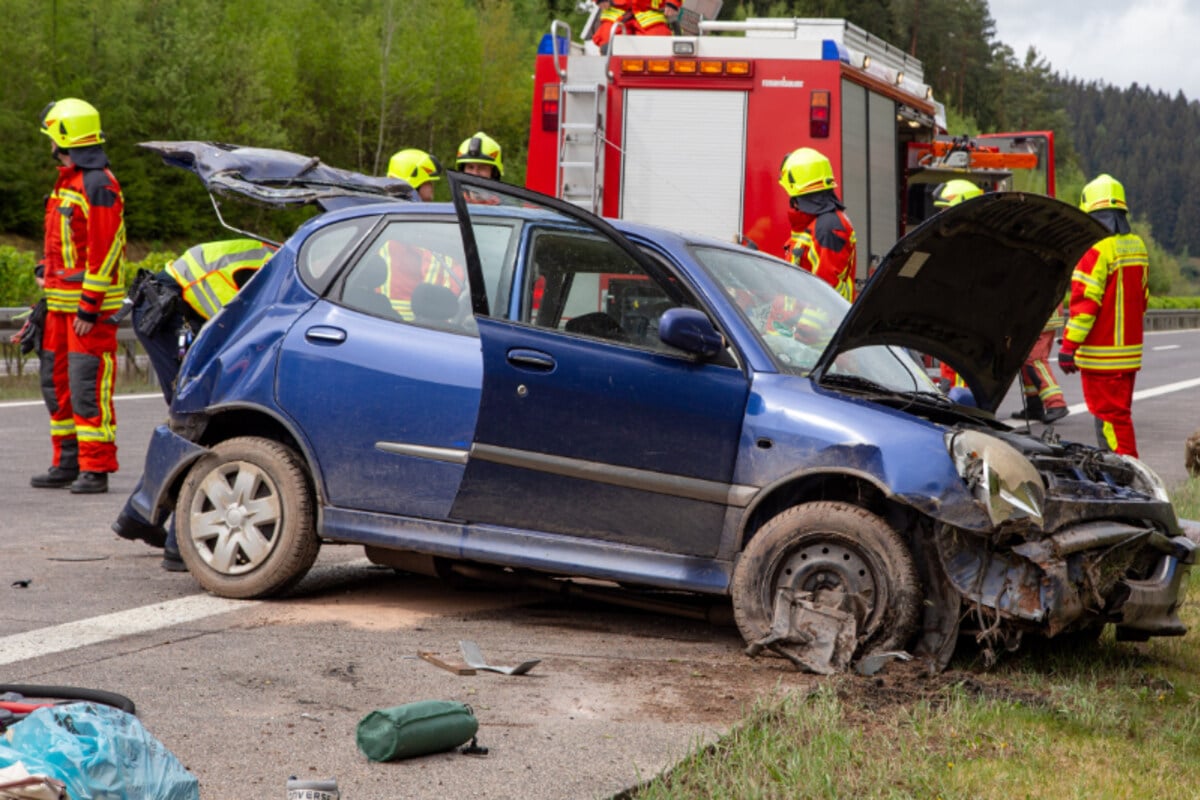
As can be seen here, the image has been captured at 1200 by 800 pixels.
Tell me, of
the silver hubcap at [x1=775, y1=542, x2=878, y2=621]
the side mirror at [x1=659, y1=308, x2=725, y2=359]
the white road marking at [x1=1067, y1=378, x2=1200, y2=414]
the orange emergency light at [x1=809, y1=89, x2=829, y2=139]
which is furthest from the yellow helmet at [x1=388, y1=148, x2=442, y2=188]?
the white road marking at [x1=1067, y1=378, x2=1200, y2=414]

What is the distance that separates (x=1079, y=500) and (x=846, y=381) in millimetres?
935

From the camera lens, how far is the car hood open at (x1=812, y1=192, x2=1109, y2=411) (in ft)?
18.5

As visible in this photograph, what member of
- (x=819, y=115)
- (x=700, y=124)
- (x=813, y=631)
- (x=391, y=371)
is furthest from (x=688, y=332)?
(x=700, y=124)

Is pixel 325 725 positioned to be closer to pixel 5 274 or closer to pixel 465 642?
pixel 465 642

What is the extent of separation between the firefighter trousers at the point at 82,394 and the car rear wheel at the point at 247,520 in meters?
3.49

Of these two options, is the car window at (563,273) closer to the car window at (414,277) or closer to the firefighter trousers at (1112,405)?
the car window at (414,277)

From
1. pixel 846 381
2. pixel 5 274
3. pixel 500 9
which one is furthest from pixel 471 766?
pixel 500 9

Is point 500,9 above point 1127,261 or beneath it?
above

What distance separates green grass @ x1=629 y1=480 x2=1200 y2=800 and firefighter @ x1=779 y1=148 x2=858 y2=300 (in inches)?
147

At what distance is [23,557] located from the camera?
290 inches

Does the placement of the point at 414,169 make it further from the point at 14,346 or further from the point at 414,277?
the point at 14,346

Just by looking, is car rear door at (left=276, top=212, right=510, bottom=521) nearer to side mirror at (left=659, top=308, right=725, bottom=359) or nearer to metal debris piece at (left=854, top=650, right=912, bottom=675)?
side mirror at (left=659, top=308, right=725, bottom=359)

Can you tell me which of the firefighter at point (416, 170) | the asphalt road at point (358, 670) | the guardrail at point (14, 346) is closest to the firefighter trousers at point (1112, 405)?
the firefighter at point (416, 170)

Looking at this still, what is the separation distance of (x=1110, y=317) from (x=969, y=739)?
5.98m
